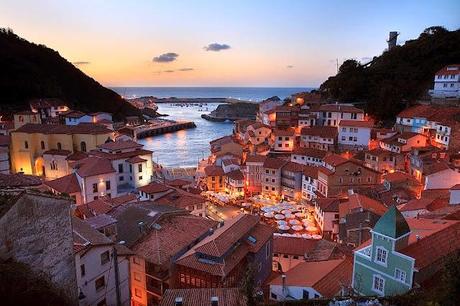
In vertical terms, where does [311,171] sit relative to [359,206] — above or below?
below

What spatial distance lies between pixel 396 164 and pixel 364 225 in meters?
18.7

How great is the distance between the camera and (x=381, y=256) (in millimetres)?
13273

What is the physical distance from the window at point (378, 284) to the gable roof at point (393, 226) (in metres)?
1.79

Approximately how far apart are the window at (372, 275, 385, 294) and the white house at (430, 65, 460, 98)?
43.7 m

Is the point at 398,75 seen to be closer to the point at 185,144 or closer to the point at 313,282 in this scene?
the point at 185,144

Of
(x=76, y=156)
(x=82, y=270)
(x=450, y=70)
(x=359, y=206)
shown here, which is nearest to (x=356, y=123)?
(x=450, y=70)

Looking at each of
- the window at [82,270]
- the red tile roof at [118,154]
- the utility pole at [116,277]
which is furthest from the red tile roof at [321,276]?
the red tile roof at [118,154]

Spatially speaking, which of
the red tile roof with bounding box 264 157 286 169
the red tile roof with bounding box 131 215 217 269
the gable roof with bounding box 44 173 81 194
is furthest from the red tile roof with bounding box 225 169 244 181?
the red tile roof with bounding box 131 215 217 269

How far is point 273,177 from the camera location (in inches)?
1570

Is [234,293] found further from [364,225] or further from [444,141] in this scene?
[444,141]

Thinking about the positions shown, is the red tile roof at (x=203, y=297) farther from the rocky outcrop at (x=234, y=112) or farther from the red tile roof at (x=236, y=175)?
the rocky outcrop at (x=234, y=112)

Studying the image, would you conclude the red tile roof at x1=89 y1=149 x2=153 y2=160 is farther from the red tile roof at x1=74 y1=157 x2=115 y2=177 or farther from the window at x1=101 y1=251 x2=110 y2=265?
the window at x1=101 y1=251 x2=110 y2=265

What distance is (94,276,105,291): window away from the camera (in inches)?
546

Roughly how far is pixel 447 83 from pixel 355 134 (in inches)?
589
